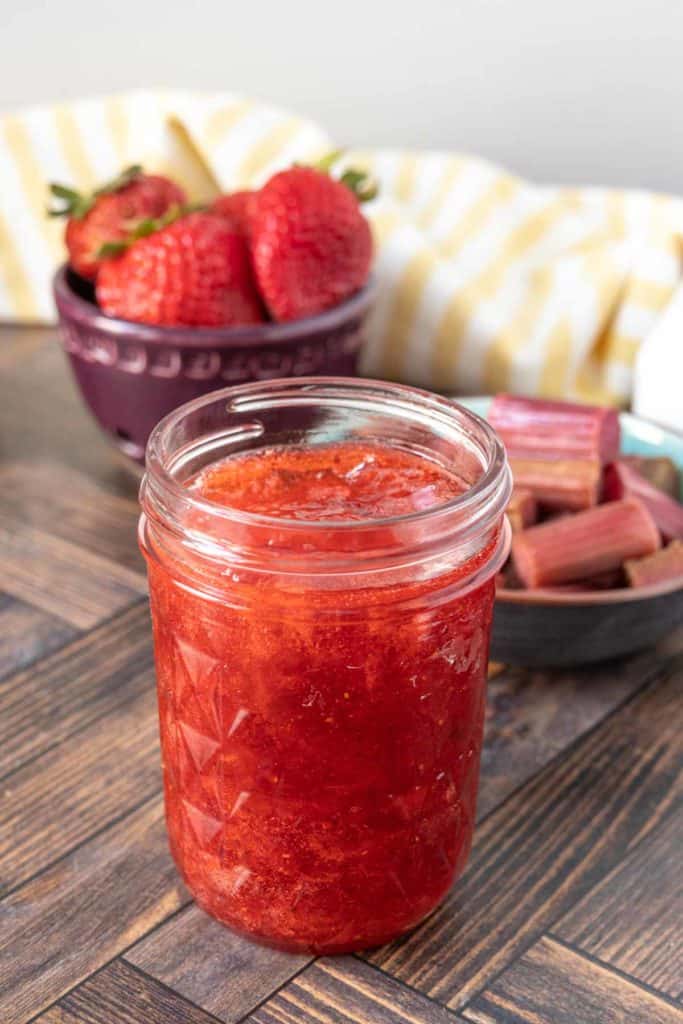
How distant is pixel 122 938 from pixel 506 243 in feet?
2.80

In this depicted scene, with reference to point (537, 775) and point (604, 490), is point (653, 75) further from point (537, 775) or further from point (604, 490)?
point (537, 775)

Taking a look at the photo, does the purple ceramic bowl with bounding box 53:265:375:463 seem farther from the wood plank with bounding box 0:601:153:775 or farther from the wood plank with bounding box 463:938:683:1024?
the wood plank with bounding box 463:938:683:1024

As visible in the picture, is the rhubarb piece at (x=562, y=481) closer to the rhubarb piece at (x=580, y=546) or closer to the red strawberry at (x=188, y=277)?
the rhubarb piece at (x=580, y=546)

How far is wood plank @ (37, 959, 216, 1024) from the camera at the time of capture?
2.21 ft

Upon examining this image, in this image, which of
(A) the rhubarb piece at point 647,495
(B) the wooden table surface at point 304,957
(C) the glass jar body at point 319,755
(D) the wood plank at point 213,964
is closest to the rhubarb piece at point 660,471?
(A) the rhubarb piece at point 647,495

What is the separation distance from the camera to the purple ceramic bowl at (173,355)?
1.07 m

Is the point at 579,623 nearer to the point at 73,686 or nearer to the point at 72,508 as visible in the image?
the point at 73,686

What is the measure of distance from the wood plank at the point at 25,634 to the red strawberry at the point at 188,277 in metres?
0.24

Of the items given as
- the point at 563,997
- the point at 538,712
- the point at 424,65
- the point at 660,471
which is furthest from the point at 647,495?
the point at 424,65

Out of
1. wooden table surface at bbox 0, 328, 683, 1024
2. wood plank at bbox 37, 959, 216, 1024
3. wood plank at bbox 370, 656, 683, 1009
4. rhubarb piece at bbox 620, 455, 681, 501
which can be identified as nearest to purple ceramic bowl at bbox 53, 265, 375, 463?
wooden table surface at bbox 0, 328, 683, 1024

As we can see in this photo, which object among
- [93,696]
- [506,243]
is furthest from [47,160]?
[93,696]

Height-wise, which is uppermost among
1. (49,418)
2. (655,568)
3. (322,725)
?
(322,725)

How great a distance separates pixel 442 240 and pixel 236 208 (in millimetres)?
329

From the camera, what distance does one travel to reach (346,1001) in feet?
2.25
